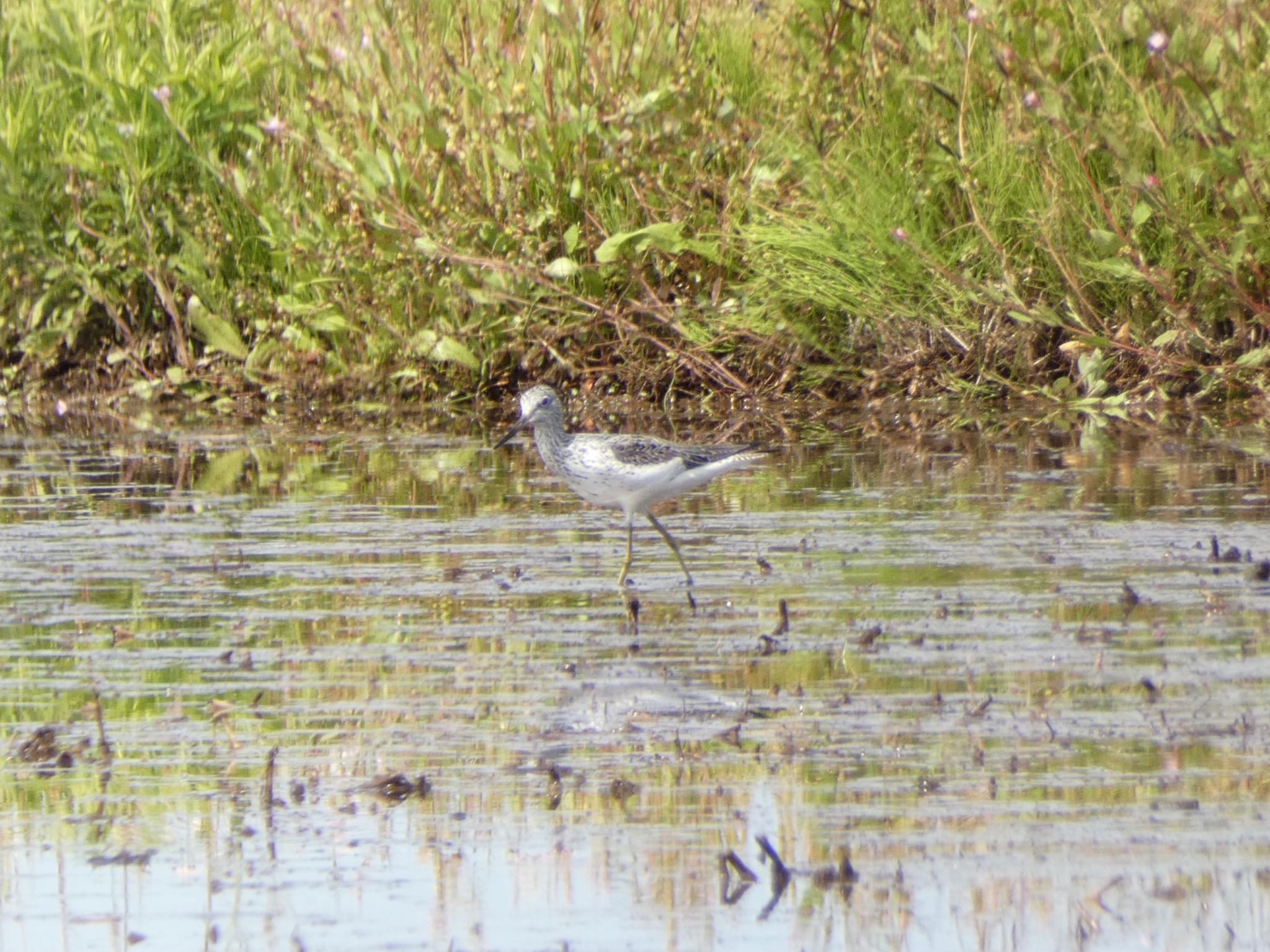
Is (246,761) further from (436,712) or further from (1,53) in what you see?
(1,53)

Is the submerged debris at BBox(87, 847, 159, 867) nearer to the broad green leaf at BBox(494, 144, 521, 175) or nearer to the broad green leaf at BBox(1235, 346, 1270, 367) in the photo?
the broad green leaf at BBox(1235, 346, 1270, 367)

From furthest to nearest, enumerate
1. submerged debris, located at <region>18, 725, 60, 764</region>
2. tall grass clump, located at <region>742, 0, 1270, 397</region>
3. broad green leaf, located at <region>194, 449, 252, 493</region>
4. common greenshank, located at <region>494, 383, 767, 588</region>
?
broad green leaf, located at <region>194, 449, 252, 493</region>, tall grass clump, located at <region>742, 0, 1270, 397</region>, common greenshank, located at <region>494, 383, 767, 588</region>, submerged debris, located at <region>18, 725, 60, 764</region>

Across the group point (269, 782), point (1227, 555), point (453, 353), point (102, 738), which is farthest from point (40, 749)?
point (453, 353)

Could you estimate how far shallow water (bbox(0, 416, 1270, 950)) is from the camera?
13.5 ft

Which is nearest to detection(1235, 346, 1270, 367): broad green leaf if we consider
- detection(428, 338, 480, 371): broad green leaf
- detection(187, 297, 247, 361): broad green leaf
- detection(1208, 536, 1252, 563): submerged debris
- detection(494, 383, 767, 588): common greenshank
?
detection(1208, 536, 1252, 563): submerged debris

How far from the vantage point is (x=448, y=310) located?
37.3 ft

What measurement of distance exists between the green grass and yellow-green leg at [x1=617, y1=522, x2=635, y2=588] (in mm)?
2722

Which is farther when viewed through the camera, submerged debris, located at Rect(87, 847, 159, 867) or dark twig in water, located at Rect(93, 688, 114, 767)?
dark twig in water, located at Rect(93, 688, 114, 767)

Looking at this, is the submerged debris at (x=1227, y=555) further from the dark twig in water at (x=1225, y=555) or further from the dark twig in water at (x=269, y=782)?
the dark twig in water at (x=269, y=782)

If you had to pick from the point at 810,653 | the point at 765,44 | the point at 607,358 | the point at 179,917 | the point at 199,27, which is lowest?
the point at 179,917

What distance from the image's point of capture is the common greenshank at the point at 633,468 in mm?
7586

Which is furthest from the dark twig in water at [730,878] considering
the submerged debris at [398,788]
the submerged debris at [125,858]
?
the submerged debris at [125,858]

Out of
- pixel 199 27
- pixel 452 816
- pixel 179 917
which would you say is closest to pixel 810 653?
pixel 452 816

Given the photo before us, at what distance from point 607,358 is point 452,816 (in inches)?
260
